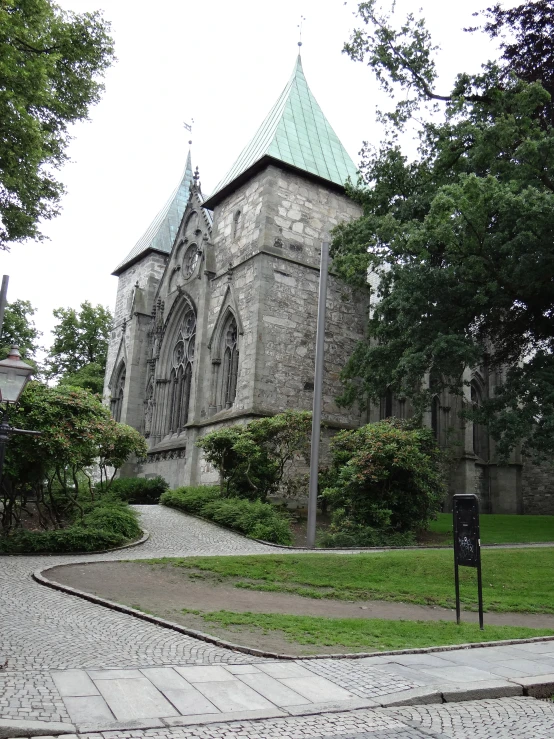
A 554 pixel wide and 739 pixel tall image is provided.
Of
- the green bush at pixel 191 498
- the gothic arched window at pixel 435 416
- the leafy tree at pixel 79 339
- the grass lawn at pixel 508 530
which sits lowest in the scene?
the grass lawn at pixel 508 530

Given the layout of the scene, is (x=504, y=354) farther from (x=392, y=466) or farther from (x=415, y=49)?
(x=415, y=49)

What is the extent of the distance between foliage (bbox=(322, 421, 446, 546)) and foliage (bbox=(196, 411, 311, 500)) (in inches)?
95.0

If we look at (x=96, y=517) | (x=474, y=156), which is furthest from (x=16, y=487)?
(x=474, y=156)

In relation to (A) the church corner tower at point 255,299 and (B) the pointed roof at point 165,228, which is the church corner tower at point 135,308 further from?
(A) the church corner tower at point 255,299

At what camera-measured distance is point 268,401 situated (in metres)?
21.3

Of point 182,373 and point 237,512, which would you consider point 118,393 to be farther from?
point 237,512

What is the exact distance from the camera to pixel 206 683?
4.68m

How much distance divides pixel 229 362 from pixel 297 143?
8879 mm

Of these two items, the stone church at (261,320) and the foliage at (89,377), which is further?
the foliage at (89,377)

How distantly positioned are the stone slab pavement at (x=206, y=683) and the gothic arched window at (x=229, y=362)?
16.3 m

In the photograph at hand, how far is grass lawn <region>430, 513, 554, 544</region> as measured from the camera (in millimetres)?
16455

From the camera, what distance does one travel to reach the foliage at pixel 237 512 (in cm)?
1506

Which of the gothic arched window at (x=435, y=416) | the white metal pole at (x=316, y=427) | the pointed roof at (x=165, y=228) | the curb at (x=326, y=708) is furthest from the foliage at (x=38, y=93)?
the gothic arched window at (x=435, y=416)

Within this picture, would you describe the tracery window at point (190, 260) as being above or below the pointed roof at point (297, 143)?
below
